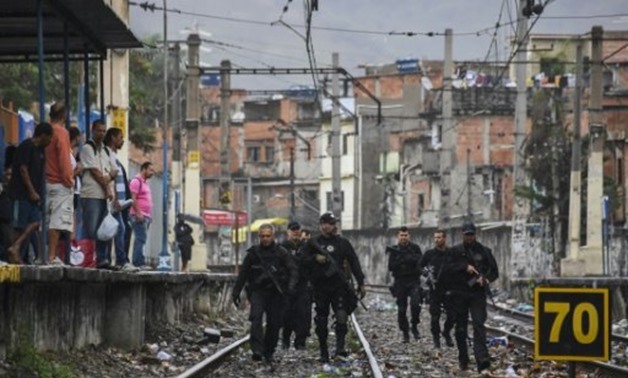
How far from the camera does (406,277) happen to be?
1262 inches

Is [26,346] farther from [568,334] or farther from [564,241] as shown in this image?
[564,241]

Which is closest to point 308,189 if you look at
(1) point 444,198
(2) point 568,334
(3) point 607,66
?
(3) point 607,66

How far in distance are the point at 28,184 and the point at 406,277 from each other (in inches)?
539

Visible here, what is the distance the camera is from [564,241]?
64.9 metres

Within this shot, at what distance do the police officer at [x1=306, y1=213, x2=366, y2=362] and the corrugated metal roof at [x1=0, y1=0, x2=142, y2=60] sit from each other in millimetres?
3956

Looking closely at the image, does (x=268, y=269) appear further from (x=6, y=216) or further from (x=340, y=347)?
(x=6, y=216)

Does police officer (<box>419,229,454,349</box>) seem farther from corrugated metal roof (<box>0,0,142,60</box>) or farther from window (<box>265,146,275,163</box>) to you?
window (<box>265,146,275,163</box>)

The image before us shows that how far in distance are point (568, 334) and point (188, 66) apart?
4215cm

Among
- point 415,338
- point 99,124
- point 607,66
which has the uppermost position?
point 607,66

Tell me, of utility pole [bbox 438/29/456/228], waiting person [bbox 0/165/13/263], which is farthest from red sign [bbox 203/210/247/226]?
waiting person [bbox 0/165/13/263]

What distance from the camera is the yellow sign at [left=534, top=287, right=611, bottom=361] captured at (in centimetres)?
1566

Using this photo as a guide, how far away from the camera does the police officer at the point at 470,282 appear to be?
23.0 m

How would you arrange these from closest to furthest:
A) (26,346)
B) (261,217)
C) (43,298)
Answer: (26,346) < (43,298) < (261,217)

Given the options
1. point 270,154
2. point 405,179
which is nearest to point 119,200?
point 405,179
